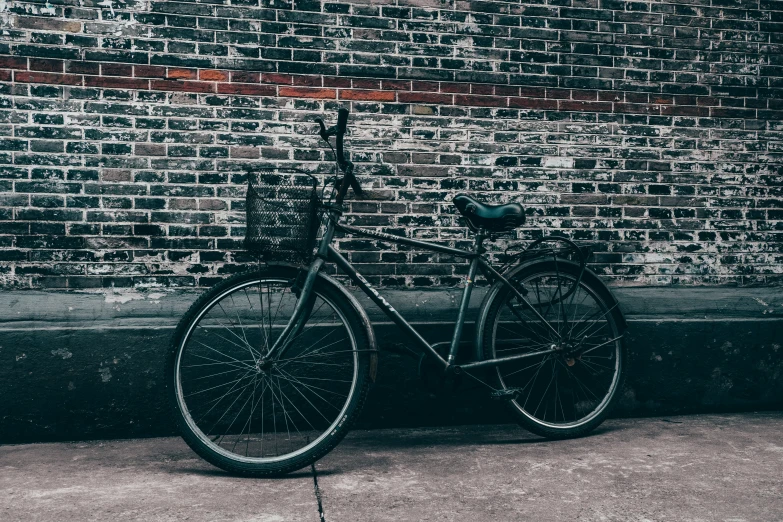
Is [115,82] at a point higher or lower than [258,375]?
higher

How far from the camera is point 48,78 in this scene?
371cm

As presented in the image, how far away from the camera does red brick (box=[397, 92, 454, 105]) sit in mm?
4023

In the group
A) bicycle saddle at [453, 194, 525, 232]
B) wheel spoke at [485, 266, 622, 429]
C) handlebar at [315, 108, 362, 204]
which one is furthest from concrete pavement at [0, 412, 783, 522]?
handlebar at [315, 108, 362, 204]

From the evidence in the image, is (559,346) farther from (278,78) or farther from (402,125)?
(278,78)

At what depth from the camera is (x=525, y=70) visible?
4.16 m

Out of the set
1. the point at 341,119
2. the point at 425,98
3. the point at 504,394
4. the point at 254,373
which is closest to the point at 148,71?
the point at 341,119

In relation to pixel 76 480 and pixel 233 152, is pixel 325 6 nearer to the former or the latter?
pixel 233 152

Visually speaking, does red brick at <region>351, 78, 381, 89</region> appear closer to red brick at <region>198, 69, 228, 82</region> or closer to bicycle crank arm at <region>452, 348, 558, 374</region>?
red brick at <region>198, 69, 228, 82</region>

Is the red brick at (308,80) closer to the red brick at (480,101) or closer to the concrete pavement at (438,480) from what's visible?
the red brick at (480,101)

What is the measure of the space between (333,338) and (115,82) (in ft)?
5.98

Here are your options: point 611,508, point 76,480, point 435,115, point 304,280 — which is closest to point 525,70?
point 435,115

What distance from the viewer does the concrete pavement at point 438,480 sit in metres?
2.63

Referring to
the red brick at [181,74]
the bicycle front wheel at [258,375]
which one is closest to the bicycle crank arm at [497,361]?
the bicycle front wheel at [258,375]

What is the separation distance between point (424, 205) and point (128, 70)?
179cm
